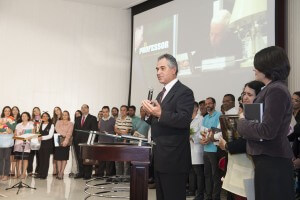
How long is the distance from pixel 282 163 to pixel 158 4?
7984 mm

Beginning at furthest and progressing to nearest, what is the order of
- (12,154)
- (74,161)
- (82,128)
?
Answer: (74,161) → (82,128) → (12,154)

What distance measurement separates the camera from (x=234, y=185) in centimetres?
250

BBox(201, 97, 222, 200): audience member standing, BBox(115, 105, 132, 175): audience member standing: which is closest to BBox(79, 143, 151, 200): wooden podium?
BBox(201, 97, 222, 200): audience member standing

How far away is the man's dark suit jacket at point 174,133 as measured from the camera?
2.34 meters

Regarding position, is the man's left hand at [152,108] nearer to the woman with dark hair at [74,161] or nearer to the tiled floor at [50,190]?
the tiled floor at [50,190]

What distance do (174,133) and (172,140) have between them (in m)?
0.05

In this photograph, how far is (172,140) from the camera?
2.41 m

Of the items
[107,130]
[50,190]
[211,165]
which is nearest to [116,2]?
[107,130]

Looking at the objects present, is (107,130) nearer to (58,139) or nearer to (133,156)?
(58,139)

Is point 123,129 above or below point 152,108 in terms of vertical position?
below

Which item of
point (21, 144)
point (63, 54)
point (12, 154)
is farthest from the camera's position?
point (63, 54)

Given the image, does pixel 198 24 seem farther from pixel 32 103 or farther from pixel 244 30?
→ pixel 32 103

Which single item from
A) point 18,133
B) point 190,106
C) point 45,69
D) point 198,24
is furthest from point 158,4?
point 190,106

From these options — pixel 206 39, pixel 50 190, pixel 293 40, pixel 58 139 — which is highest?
pixel 206 39
